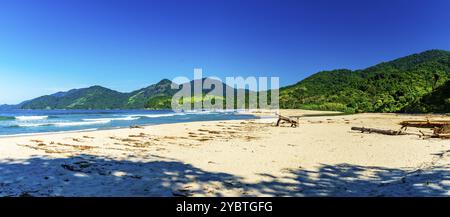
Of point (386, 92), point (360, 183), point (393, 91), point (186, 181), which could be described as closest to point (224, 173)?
point (186, 181)

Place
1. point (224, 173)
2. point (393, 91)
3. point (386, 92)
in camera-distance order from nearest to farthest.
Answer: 1. point (224, 173)
2. point (393, 91)
3. point (386, 92)

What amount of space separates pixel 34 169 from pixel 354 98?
10025cm

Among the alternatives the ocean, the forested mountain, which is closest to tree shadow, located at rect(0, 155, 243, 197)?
the ocean

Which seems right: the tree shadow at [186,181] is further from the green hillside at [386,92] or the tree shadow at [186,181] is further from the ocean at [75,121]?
the green hillside at [386,92]

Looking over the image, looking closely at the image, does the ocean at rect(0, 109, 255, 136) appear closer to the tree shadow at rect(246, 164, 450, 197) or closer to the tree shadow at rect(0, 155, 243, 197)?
the tree shadow at rect(0, 155, 243, 197)

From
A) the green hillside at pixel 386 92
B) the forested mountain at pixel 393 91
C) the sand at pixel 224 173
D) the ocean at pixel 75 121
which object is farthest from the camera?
the green hillside at pixel 386 92

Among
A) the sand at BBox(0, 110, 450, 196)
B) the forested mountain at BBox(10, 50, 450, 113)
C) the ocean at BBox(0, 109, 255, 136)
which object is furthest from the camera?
the forested mountain at BBox(10, 50, 450, 113)

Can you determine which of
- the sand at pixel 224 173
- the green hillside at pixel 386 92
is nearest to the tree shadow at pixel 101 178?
the sand at pixel 224 173

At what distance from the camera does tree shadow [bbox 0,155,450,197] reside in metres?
6.75

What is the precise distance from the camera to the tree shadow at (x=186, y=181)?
6.75 meters

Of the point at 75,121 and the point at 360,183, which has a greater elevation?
the point at 75,121

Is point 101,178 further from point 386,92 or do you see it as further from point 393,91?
point 386,92

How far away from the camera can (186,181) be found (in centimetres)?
792
